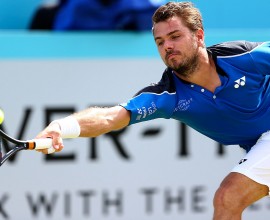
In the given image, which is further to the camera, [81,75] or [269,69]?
[81,75]

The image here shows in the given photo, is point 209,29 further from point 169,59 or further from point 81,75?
point 169,59

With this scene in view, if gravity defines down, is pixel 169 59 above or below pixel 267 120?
above

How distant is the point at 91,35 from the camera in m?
8.89

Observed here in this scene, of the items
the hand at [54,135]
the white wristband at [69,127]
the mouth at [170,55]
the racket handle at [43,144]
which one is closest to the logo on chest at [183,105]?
the mouth at [170,55]

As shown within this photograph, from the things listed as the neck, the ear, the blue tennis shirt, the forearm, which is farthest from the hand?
the ear

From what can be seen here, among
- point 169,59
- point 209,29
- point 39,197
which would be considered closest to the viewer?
point 169,59

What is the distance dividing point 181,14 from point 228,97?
66cm

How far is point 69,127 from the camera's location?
6117mm

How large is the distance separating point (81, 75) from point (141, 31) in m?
0.70

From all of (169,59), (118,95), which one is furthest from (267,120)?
(118,95)

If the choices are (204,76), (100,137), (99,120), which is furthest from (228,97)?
(100,137)

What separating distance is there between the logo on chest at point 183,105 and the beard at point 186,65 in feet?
0.58

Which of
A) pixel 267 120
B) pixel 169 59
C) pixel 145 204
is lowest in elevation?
pixel 145 204

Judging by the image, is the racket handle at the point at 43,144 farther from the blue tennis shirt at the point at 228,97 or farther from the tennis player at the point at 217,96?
the blue tennis shirt at the point at 228,97
